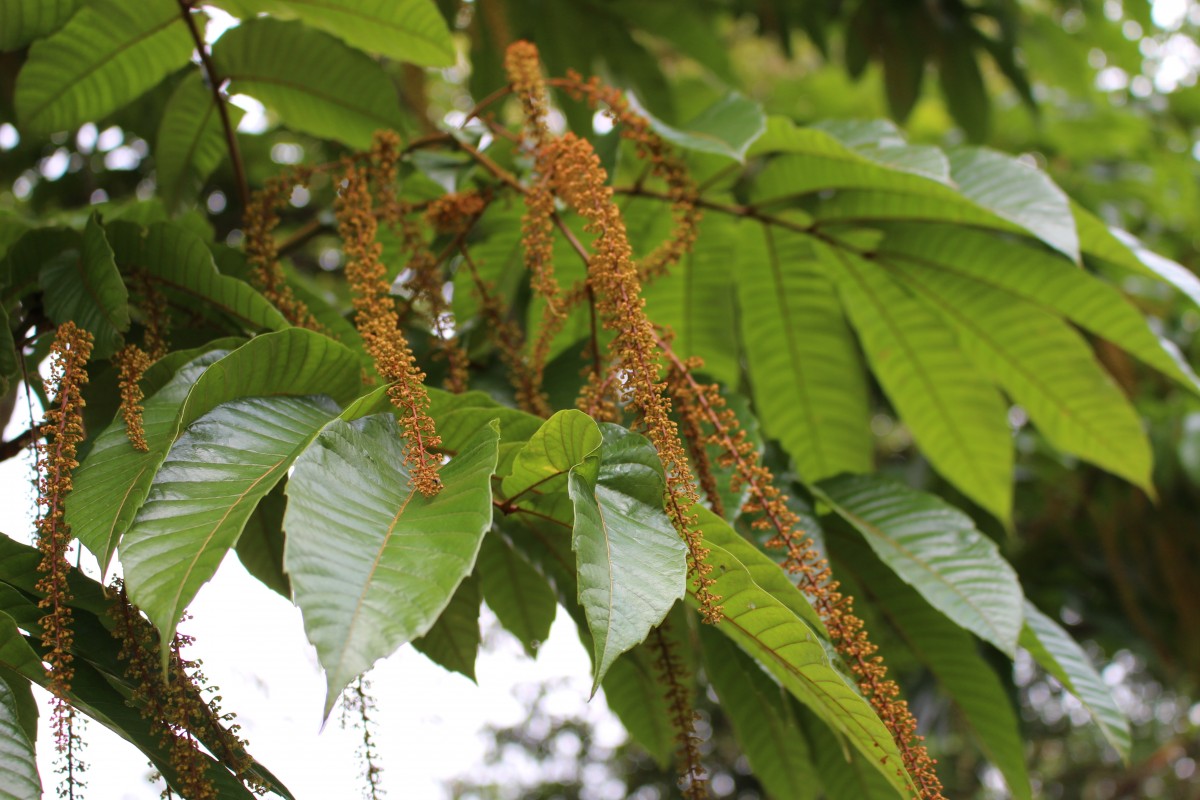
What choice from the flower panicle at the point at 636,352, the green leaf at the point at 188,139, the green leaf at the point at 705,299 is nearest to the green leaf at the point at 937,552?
the green leaf at the point at 705,299

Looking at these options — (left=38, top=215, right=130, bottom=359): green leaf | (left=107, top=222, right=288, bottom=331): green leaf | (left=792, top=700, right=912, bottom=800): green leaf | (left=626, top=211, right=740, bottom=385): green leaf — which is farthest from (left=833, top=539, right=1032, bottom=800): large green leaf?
(left=38, top=215, right=130, bottom=359): green leaf

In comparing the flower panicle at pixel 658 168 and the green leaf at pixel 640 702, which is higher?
the flower panicle at pixel 658 168

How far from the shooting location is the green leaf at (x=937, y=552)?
1.24 metres

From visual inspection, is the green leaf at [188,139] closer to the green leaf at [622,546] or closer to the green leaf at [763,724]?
the green leaf at [622,546]

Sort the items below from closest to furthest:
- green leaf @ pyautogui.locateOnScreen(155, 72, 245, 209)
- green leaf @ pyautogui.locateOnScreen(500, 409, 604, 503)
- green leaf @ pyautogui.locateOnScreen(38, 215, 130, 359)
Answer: green leaf @ pyautogui.locateOnScreen(500, 409, 604, 503), green leaf @ pyautogui.locateOnScreen(38, 215, 130, 359), green leaf @ pyautogui.locateOnScreen(155, 72, 245, 209)

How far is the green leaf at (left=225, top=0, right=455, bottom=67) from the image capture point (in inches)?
56.3

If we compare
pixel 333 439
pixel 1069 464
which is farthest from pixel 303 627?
pixel 1069 464

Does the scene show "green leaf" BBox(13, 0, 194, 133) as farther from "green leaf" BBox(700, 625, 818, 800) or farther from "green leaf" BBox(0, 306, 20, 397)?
"green leaf" BBox(700, 625, 818, 800)

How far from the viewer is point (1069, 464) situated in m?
3.23

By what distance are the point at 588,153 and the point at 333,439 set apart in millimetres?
446

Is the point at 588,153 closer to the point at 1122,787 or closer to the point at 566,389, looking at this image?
the point at 566,389

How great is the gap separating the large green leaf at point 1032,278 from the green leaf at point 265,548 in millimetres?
1030

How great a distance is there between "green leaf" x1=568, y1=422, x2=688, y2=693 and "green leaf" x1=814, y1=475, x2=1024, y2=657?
465mm

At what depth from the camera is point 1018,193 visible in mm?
1414
